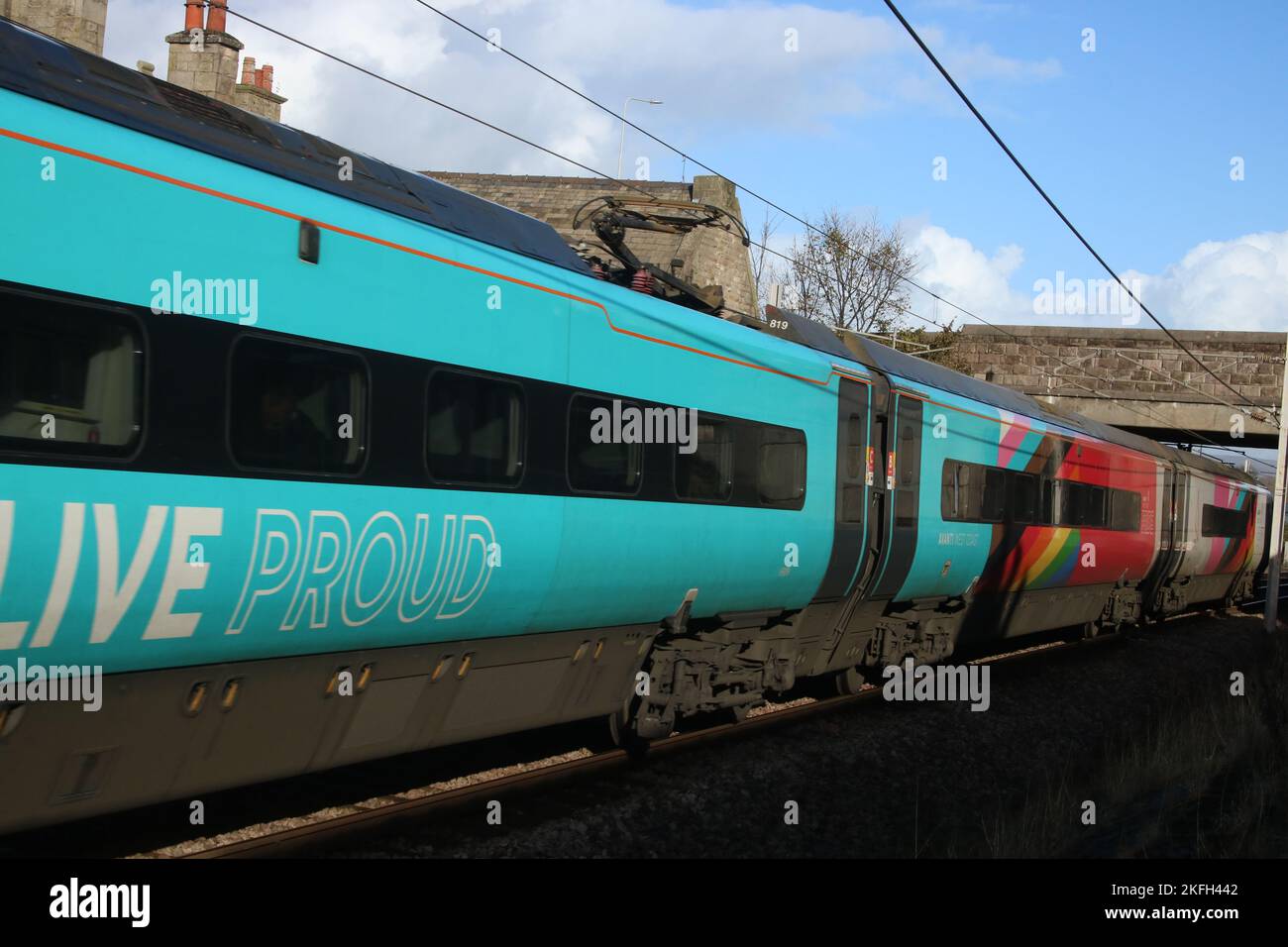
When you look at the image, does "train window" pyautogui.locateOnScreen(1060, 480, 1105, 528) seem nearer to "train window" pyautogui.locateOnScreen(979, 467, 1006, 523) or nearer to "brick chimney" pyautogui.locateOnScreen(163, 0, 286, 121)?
"train window" pyautogui.locateOnScreen(979, 467, 1006, 523)

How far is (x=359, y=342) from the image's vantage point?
6.09 meters

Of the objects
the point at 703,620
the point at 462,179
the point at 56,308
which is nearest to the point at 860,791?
the point at 703,620

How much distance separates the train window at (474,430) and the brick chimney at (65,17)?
57.4 feet

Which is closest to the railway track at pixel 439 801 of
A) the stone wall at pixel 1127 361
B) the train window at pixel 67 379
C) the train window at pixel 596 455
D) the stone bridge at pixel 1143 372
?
the train window at pixel 596 455

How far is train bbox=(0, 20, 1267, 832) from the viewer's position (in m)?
4.79

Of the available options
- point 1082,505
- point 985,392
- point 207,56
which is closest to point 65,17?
point 207,56

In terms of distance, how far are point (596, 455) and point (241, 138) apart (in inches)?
114

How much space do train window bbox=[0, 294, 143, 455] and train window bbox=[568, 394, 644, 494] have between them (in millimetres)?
3086

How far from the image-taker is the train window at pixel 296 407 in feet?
18.0

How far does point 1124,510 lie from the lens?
19.4m

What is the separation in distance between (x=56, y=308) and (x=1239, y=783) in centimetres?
879

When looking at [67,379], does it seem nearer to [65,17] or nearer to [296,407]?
[296,407]

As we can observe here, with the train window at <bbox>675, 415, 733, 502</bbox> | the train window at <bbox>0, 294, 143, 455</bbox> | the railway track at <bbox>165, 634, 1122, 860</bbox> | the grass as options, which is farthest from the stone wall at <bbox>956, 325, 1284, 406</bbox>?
the train window at <bbox>0, 294, 143, 455</bbox>
